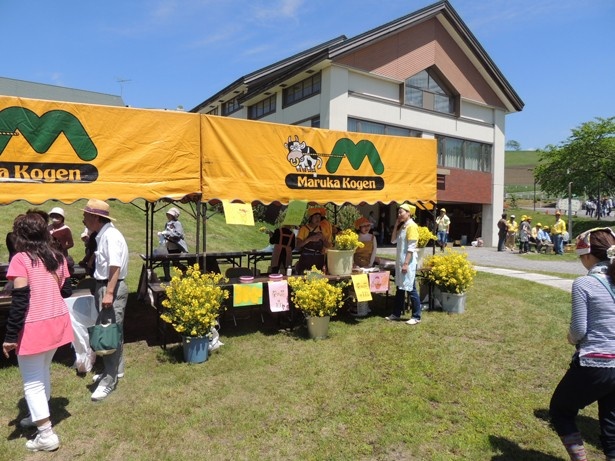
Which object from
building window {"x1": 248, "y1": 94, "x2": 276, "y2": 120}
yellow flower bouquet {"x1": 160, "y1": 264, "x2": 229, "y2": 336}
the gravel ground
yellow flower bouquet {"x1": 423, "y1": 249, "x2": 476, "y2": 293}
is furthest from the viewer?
building window {"x1": 248, "y1": 94, "x2": 276, "y2": 120}

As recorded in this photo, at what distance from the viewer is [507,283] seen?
1018cm

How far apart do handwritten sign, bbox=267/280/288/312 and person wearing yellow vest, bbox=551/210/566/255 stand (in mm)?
15972

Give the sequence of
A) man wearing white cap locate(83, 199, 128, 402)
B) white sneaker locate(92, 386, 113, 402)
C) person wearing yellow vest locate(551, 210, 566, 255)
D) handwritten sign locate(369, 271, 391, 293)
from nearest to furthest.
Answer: man wearing white cap locate(83, 199, 128, 402), white sneaker locate(92, 386, 113, 402), handwritten sign locate(369, 271, 391, 293), person wearing yellow vest locate(551, 210, 566, 255)

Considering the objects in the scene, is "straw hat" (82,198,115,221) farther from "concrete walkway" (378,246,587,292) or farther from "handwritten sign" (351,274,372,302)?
"concrete walkway" (378,246,587,292)

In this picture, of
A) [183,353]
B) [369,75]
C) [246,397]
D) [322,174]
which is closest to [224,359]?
[183,353]

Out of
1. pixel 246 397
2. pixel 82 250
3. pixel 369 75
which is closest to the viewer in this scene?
pixel 246 397

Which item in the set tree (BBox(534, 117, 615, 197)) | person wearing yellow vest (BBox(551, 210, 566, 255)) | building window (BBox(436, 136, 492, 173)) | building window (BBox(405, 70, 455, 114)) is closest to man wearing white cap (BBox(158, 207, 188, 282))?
building window (BBox(405, 70, 455, 114))

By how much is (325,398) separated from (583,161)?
39.3m

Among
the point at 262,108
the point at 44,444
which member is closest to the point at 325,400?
the point at 44,444

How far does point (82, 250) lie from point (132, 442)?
10.8 metres

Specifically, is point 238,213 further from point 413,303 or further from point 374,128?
point 374,128

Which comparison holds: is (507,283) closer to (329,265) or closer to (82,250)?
(329,265)

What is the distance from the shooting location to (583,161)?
35688 millimetres

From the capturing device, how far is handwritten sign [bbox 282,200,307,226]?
6.39 meters
